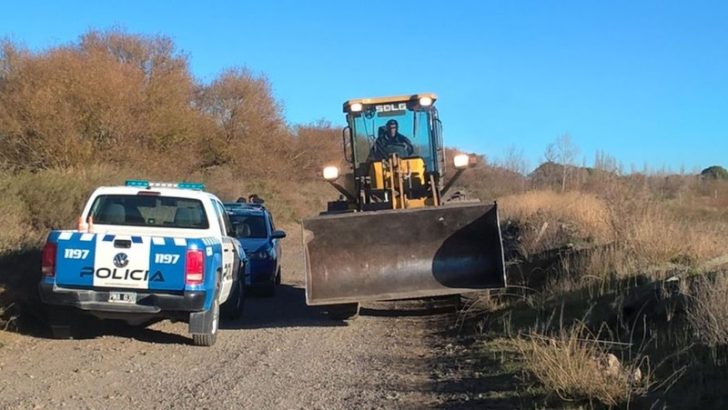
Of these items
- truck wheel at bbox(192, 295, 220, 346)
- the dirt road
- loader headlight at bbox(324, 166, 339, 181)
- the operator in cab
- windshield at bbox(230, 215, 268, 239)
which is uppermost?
the operator in cab

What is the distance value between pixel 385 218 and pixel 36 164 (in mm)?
20110

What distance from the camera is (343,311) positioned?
38.0ft

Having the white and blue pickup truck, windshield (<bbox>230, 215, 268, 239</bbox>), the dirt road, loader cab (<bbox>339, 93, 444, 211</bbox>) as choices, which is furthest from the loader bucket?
windshield (<bbox>230, 215, 268, 239</bbox>)

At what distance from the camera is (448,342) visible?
10.2 metres

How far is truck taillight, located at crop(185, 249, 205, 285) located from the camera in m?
9.13

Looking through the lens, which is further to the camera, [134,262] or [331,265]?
[331,265]

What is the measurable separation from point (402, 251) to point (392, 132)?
3319 millimetres

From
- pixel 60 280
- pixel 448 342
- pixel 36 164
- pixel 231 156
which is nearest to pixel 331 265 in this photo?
pixel 448 342

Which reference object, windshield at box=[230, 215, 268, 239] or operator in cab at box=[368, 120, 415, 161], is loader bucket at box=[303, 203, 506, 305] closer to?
operator in cab at box=[368, 120, 415, 161]

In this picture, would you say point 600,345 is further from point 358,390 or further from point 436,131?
point 436,131

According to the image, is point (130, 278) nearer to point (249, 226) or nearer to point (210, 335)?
point (210, 335)

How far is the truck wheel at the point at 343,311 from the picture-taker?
1145cm

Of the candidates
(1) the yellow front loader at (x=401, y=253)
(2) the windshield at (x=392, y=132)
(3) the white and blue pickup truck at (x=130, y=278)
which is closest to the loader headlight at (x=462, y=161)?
(2) the windshield at (x=392, y=132)

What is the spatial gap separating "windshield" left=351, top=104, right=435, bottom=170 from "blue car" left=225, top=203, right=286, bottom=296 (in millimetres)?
2438
